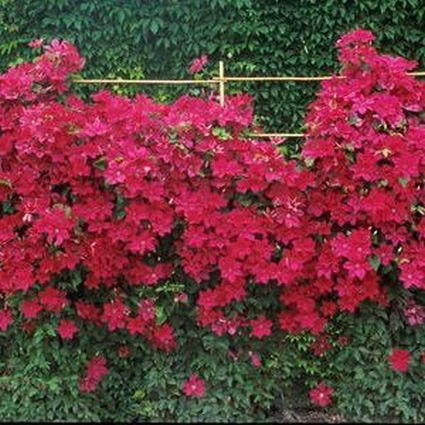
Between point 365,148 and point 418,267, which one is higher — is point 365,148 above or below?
above

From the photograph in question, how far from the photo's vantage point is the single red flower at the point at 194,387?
3.74m

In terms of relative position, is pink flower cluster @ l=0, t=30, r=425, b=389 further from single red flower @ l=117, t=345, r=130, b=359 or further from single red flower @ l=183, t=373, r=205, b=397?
single red flower @ l=183, t=373, r=205, b=397

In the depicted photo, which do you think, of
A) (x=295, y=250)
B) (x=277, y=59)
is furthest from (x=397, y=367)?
(x=277, y=59)

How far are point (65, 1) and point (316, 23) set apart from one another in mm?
1726

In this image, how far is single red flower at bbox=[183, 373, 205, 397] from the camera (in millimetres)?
3742

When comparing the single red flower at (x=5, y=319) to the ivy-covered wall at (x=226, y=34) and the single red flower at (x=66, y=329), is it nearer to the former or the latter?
the single red flower at (x=66, y=329)

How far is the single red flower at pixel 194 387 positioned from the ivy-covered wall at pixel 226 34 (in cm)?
248

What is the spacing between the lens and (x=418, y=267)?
3662 millimetres

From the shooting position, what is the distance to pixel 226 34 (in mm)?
5746

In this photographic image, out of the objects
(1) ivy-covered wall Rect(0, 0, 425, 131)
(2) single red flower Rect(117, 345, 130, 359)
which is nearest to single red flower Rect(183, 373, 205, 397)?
(2) single red flower Rect(117, 345, 130, 359)

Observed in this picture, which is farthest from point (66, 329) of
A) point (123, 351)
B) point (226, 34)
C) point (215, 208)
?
point (226, 34)

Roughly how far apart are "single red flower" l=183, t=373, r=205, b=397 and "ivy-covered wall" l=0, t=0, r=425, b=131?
2483mm

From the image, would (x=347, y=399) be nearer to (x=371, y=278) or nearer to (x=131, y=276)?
(x=371, y=278)

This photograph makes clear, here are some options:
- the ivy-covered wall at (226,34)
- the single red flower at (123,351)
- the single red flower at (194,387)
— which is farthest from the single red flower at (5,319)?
the ivy-covered wall at (226,34)
